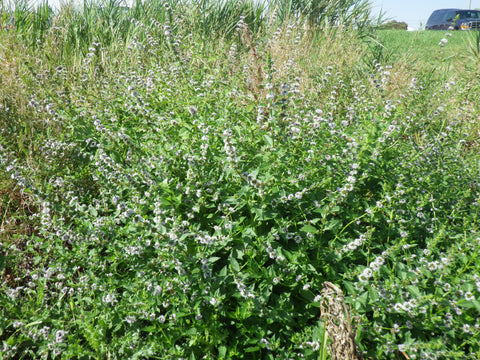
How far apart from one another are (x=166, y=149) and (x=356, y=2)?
33.1ft

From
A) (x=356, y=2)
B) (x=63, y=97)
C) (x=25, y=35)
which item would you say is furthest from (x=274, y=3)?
(x=63, y=97)

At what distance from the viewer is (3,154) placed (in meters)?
3.12

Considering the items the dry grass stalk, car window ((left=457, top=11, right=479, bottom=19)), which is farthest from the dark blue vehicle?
the dry grass stalk

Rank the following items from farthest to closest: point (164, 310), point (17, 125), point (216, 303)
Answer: point (17, 125) → point (164, 310) → point (216, 303)

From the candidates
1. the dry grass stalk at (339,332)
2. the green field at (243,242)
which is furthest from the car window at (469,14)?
the dry grass stalk at (339,332)

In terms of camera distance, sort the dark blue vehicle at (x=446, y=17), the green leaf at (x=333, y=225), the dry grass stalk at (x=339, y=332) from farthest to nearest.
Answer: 1. the dark blue vehicle at (x=446, y=17)
2. the green leaf at (x=333, y=225)
3. the dry grass stalk at (x=339, y=332)

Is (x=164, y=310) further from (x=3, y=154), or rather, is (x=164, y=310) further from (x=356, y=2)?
(x=356, y=2)

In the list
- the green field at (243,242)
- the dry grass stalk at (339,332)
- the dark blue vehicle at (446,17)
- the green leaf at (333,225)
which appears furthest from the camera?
the dark blue vehicle at (446,17)

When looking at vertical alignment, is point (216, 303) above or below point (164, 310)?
above

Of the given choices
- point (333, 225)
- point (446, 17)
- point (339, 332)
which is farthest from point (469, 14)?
point (339, 332)

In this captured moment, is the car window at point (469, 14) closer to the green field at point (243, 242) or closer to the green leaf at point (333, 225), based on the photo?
the green field at point (243, 242)

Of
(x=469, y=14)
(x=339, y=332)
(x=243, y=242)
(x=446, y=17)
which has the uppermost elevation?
(x=469, y=14)

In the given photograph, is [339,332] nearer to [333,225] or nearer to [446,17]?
[333,225]

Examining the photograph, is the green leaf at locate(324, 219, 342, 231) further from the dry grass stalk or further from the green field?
the dry grass stalk
